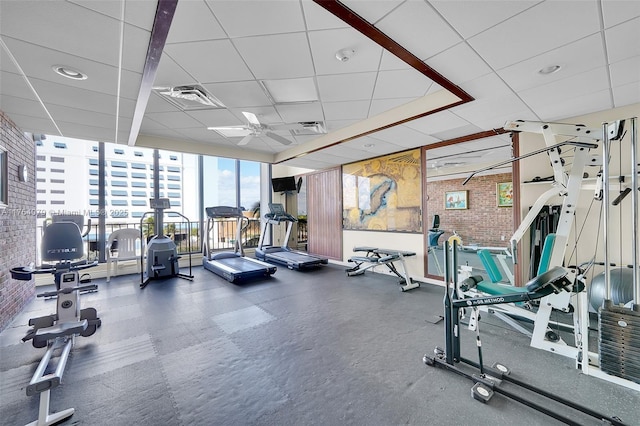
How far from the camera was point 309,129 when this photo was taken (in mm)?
4500

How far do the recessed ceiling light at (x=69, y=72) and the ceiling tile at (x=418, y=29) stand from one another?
2.67 metres

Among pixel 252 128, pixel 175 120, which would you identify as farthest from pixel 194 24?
pixel 175 120

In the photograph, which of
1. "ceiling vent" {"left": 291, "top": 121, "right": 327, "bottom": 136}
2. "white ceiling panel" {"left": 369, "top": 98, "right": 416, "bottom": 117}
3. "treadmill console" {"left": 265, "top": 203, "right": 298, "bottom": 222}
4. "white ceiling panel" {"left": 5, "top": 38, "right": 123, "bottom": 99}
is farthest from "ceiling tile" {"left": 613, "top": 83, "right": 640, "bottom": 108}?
"treadmill console" {"left": 265, "top": 203, "right": 298, "bottom": 222}

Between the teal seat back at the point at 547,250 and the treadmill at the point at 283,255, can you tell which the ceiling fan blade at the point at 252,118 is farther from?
the teal seat back at the point at 547,250

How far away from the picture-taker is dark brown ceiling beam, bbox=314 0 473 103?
65.8 inches

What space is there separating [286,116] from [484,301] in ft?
11.0

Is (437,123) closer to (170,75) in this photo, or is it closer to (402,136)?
(402,136)

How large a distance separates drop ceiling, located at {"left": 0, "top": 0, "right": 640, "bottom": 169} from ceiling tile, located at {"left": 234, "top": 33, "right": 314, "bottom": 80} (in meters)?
0.01

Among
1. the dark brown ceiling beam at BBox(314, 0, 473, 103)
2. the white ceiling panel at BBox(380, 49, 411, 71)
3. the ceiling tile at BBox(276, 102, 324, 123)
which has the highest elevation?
the ceiling tile at BBox(276, 102, 324, 123)

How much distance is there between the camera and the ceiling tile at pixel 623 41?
182 cm

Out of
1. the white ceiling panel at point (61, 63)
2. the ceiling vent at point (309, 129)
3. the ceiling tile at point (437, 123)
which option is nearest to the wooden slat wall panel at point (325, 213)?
the ceiling vent at point (309, 129)

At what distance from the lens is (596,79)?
248 cm

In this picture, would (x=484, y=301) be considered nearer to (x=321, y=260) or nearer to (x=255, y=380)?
(x=255, y=380)

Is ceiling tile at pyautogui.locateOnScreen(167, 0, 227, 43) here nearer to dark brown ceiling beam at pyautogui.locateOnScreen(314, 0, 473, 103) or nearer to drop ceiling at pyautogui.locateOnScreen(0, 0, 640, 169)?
drop ceiling at pyautogui.locateOnScreen(0, 0, 640, 169)
